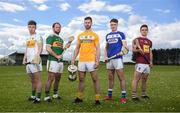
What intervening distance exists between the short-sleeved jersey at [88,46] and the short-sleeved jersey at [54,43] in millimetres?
979

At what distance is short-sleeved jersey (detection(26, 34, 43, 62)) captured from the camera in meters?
13.0

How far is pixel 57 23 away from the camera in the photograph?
522 inches

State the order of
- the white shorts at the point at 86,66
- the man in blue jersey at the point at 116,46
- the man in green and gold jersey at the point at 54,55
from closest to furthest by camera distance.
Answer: the white shorts at the point at 86,66 < the man in blue jersey at the point at 116,46 < the man in green and gold jersey at the point at 54,55

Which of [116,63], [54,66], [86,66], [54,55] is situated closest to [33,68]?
[54,66]

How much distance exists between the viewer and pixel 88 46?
12508 millimetres

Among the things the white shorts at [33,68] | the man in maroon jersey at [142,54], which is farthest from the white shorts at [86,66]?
the man in maroon jersey at [142,54]

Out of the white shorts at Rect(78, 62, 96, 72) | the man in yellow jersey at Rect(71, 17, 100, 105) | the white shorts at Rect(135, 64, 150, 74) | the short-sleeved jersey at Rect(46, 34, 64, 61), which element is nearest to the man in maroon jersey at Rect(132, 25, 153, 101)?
the white shorts at Rect(135, 64, 150, 74)

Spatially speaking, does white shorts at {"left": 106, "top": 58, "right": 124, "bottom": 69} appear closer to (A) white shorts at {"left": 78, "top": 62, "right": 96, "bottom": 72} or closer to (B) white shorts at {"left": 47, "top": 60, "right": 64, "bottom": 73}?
(A) white shorts at {"left": 78, "top": 62, "right": 96, "bottom": 72}

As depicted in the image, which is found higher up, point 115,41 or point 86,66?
point 115,41

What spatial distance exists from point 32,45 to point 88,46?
1.97m

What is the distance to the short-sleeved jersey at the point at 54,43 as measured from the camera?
13086mm

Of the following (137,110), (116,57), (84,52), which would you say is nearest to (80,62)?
(84,52)

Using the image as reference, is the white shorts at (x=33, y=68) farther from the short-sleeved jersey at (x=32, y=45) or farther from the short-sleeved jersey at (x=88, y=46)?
the short-sleeved jersey at (x=88, y=46)

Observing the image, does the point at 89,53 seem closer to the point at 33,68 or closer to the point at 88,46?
the point at 88,46
